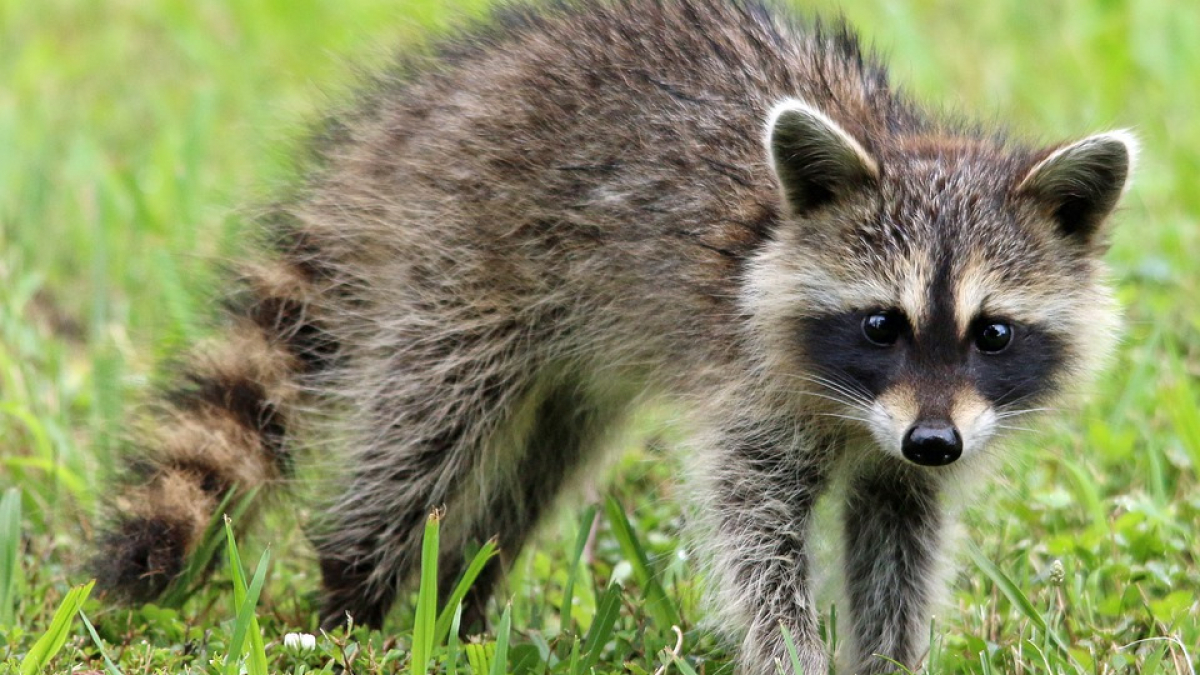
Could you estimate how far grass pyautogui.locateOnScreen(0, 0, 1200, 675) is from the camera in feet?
16.0

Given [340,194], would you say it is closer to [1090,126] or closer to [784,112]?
[784,112]

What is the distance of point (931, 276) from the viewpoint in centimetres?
460

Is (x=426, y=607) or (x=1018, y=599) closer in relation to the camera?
(x=426, y=607)

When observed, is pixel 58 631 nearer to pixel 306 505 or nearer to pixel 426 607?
pixel 426 607

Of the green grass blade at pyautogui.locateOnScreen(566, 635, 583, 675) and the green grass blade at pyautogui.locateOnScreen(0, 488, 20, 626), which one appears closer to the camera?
the green grass blade at pyautogui.locateOnScreen(566, 635, 583, 675)

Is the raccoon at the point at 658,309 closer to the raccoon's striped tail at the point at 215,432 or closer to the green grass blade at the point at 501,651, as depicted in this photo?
the raccoon's striped tail at the point at 215,432

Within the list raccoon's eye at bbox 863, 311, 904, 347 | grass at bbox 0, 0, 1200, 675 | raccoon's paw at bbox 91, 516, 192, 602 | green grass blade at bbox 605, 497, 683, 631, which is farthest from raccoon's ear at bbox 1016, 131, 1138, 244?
raccoon's paw at bbox 91, 516, 192, 602

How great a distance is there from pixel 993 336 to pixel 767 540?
86 centimetres

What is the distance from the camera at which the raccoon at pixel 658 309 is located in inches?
187

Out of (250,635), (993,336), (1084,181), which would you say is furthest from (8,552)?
(1084,181)

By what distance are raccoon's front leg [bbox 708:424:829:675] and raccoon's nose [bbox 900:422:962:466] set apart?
1.94 ft

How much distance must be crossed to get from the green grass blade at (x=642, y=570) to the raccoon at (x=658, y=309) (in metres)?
0.21

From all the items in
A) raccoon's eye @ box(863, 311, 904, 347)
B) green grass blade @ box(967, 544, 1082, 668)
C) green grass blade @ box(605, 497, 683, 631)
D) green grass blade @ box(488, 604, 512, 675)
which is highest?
raccoon's eye @ box(863, 311, 904, 347)

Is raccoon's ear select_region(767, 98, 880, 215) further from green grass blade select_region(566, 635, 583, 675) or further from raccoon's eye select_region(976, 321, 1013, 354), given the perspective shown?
green grass blade select_region(566, 635, 583, 675)
